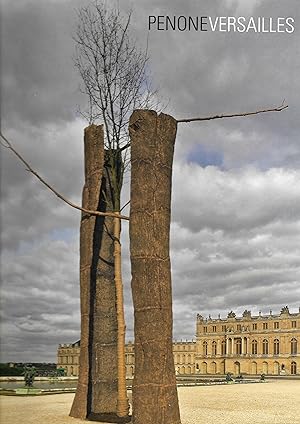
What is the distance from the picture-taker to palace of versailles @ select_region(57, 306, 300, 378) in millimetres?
66500

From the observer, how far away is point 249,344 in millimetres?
70562

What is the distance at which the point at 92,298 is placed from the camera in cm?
1248

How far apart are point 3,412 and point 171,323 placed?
605 cm

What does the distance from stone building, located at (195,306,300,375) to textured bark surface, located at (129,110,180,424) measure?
197 feet

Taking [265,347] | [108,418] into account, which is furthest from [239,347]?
[108,418]

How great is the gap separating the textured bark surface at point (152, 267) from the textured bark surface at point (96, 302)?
2908 millimetres

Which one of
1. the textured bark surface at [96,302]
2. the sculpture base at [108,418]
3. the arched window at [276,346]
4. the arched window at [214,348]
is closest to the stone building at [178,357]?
the arched window at [214,348]

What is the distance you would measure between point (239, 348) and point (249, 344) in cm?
197

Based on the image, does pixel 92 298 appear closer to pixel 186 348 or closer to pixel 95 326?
pixel 95 326

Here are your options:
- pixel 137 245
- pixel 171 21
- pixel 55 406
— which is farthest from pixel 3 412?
pixel 171 21

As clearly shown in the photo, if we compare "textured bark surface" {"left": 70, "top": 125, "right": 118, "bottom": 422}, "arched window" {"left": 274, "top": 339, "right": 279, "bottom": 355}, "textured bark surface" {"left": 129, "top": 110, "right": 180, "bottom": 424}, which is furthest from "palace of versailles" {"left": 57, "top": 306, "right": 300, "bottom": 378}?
"textured bark surface" {"left": 129, "top": 110, "right": 180, "bottom": 424}

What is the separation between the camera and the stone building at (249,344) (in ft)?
218

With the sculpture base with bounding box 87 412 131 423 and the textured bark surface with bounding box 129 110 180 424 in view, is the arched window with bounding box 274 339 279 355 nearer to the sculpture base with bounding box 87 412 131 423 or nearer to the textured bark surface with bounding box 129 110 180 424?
the sculpture base with bounding box 87 412 131 423

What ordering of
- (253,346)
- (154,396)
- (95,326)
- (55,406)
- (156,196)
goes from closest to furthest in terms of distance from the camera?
(154,396) < (156,196) < (95,326) < (55,406) < (253,346)
